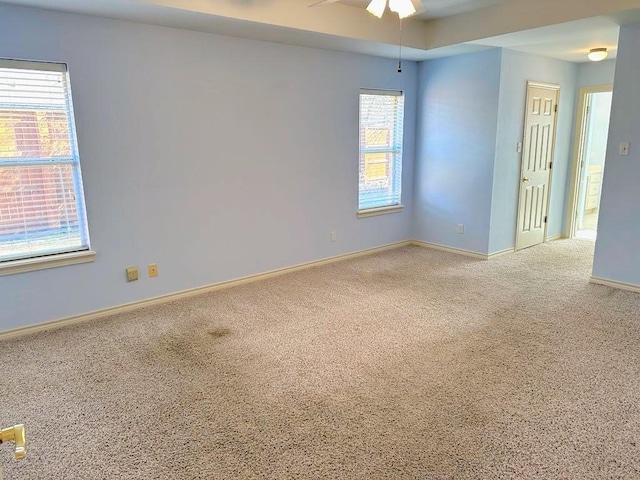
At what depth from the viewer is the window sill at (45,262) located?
3.14 m

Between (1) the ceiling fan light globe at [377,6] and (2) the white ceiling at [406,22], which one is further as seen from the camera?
(2) the white ceiling at [406,22]

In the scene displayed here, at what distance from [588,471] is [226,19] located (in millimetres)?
3565

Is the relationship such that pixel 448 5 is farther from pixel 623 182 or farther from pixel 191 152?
pixel 191 152

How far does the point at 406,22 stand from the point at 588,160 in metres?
4.06

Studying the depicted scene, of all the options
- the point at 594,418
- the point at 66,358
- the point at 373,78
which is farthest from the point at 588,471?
the point at 373,78

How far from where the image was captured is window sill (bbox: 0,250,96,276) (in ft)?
10.3

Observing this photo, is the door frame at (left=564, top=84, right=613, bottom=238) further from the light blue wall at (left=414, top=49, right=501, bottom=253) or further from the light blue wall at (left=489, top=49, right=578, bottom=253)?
the light blue wall at (left=414, top=49, right=501, bottom=253)

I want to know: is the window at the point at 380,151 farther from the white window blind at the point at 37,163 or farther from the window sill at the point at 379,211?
the white window blind at the point at 37,163

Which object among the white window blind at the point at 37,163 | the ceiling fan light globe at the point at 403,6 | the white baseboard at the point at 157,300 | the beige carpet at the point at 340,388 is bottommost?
the beige carpet at the point at 340,388

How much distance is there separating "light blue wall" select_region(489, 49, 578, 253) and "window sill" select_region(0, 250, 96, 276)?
4.21 meters

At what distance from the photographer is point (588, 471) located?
1.85 m

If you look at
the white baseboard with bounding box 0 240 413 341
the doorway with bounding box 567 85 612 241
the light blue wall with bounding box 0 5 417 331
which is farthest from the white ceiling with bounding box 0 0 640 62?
the white baseboard with bounding box 0 240 413 341

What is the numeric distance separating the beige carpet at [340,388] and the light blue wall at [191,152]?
40cm

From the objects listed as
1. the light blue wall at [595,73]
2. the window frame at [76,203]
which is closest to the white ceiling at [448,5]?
the window frame at [76,203]
